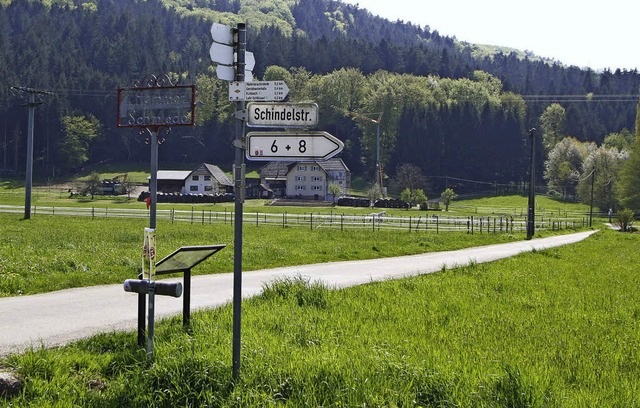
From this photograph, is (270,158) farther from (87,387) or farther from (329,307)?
(329,307)

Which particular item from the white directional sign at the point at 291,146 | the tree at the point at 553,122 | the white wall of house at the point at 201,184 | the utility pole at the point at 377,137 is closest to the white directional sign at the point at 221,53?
the white directional sign at the point at 291,146

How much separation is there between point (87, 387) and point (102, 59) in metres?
185

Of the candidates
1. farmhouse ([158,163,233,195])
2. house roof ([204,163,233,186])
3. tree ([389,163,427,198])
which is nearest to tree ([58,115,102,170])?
farmhouse ([158,163,233,195])

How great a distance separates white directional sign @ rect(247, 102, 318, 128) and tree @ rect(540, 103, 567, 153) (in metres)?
148

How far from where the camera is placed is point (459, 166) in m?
135

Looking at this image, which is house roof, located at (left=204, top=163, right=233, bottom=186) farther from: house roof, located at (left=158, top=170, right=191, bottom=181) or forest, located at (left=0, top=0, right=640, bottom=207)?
forest, located at (left=0, top=0, right=640, bottom=207)

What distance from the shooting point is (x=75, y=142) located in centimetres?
13350

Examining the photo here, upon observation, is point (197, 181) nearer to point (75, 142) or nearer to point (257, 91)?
point (75, 142)

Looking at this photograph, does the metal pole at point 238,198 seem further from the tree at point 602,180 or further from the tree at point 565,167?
the tree at point 565,167

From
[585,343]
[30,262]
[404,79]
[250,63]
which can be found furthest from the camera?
[404,79]

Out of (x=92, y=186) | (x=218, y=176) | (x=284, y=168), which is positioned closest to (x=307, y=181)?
(x=284, y=168)

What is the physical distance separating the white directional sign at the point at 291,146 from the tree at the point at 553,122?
148 meters

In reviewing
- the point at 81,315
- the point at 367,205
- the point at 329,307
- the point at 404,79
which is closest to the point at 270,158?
the point at 329,307

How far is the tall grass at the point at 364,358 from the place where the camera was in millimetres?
5609
